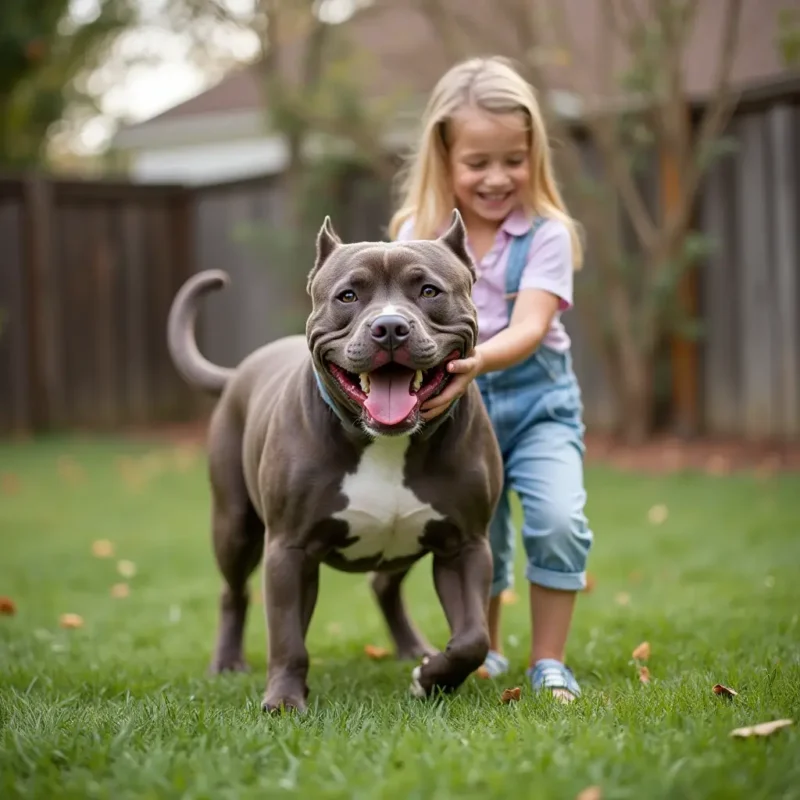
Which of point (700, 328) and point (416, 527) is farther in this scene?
point (700, 328)

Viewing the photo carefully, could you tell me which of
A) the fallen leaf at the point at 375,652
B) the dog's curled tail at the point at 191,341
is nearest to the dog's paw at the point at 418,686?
the fallen leaf at the point at 375,652

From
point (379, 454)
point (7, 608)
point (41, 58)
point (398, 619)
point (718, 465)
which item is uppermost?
point (41, 58)

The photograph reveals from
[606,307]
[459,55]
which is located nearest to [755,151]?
[606,307]

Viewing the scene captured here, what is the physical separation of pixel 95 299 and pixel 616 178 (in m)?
6.19

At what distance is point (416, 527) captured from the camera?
143 inches

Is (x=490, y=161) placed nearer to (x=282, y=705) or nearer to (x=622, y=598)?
(x=282, y=705)

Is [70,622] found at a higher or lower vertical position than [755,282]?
lower

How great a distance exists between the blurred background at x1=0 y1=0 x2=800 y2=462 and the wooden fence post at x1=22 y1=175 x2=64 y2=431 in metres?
0.02

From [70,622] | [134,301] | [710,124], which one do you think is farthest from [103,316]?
[70,622]

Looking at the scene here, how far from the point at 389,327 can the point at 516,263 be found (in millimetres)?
1173

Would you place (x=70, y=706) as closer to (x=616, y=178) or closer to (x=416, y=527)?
(x=416, y=527)

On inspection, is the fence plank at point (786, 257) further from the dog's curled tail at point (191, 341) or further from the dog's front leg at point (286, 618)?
the dog's front leg at point (286, 618)

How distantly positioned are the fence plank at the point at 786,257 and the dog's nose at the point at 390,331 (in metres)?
6.64

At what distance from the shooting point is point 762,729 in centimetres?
273
